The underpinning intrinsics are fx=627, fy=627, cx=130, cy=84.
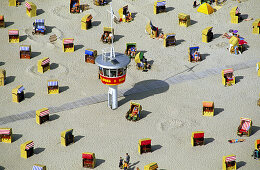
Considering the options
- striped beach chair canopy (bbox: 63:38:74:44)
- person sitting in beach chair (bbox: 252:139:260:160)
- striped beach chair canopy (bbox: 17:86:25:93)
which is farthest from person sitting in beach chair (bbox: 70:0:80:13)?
person sitting in beach chair (bbox: 252:139:260:160)

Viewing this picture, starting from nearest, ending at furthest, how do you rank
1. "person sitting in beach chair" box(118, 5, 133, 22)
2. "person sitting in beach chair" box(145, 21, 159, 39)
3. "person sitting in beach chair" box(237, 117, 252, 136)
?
"person sitting in beach chair" box(237, 117, 252, 136)
"person sitting in beach chair" box(145, 21, 159, 39)
"person sitting in beach chair" box(118, 5, 133, 22)

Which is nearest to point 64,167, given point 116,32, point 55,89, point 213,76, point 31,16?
point 55,89

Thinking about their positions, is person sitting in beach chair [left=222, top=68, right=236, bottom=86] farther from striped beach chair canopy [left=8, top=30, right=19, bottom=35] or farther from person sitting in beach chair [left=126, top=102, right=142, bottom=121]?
striped beach chair canopy [left=8, top=30, right=19, bottom=35]

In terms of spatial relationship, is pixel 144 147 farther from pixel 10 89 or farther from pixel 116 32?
pixel 116 32

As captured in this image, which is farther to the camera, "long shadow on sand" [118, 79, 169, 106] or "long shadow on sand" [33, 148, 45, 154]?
"long shadow on sand" [118, 79, 169, 106]

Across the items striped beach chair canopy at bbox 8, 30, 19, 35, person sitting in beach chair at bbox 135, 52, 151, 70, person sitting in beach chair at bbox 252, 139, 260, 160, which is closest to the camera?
person sitting in beach chair at bbox 252, 139, 260, 160

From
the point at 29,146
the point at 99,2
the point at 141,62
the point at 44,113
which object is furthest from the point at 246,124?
the point at 99,2

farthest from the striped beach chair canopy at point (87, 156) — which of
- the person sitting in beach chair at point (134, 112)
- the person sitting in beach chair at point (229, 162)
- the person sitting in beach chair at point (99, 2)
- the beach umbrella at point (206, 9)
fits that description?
the person sitting in beach chair at point (99, 2)
